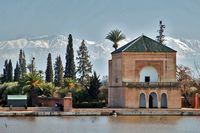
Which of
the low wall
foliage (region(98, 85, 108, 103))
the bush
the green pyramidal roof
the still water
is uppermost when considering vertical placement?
the green pyramidal roof

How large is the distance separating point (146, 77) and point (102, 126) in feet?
67.8

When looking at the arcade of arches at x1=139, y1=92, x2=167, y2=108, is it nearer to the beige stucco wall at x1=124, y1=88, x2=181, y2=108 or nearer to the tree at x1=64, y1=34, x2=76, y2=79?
the beige stucco wall at x1=124, y1=88, x2=181, y2=108

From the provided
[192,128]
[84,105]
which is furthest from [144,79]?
[192,128]

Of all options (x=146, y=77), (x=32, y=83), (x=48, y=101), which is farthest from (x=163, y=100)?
(x=32, y=83)

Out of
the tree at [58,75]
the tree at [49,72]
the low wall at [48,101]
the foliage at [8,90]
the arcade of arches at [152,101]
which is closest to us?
the arcade of arches at [152,101]

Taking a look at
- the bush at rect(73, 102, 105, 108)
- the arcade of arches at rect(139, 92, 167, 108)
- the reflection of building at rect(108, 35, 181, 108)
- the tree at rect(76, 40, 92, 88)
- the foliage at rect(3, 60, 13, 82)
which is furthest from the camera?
the foliage at rect(3, 60, 13, 82)

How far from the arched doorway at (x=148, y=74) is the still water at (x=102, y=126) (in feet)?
42.6

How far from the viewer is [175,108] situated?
197 ft

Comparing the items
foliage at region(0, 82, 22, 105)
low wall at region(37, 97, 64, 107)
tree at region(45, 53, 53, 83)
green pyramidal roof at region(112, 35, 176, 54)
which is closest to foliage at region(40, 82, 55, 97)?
low wall at region(37, 97, 64, 107)

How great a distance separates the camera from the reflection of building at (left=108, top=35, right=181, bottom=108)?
60394 millimetres

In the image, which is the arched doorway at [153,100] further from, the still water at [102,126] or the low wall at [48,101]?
the still water at [102,126]

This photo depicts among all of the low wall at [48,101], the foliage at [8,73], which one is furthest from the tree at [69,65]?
the low wall at [48,101]

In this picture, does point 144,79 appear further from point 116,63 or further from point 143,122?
point 143,122

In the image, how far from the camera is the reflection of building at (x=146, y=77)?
198ft
